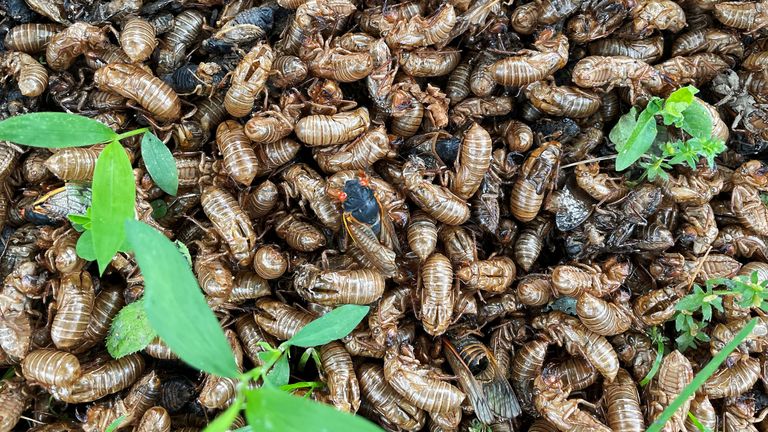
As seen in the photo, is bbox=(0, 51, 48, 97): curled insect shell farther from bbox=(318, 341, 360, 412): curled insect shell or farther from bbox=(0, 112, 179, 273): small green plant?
bbox=(318, 341, 360, 412): curled insect shell

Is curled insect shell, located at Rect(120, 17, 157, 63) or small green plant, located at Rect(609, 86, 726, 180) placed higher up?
curled insect shell, located at Rect(120, 17, 157, 63)

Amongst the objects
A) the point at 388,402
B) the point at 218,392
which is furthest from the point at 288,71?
the point at 388,402

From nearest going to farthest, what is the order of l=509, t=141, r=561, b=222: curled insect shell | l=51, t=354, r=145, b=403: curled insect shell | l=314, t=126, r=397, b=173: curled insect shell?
1. l=51, t=354, r=145, b=403: curled insect shell
2. l=314, t=126, r=397, b=173: curled insect shell
3. l=509, t=141, r=561, b=222: curled insect shell

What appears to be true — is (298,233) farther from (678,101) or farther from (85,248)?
(678,101)

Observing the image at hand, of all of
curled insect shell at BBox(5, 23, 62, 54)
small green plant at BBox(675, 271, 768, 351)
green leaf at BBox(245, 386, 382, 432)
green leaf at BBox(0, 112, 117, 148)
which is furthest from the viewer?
curled insect shell at BBox(5, 23, 62, 54)

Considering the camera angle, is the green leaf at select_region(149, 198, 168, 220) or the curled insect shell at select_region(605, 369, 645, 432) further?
the green leaf at select_region(149, 198, 168, 220)

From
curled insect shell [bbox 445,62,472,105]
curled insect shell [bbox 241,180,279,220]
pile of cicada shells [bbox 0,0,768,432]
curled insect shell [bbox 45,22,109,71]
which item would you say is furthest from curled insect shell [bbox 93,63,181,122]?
curled insect shell [bbox 445,62,472,105]

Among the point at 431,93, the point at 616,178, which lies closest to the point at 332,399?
the point at 431,93

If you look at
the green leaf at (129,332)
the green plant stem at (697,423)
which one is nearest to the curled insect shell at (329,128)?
the green leaf at (129,332)
